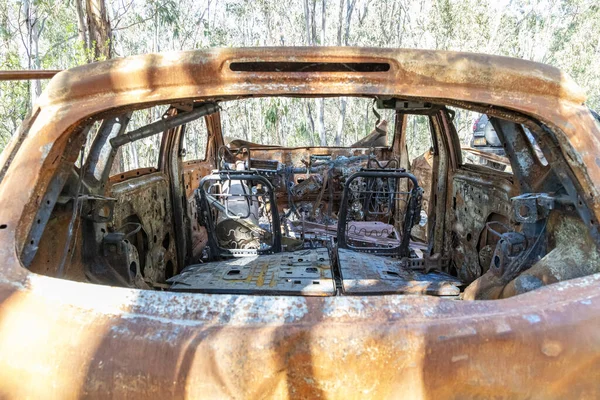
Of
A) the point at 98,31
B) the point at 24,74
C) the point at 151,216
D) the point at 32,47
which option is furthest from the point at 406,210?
the point at 32,47

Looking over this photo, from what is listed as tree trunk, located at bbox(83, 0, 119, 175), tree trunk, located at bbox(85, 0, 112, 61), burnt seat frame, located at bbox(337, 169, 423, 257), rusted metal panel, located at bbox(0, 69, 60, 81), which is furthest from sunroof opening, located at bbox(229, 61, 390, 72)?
tree trunk, located at bbox(85, 0, 112, 61)

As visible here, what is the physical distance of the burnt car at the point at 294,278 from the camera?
90cm

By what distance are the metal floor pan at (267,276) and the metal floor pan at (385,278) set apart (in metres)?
0.14

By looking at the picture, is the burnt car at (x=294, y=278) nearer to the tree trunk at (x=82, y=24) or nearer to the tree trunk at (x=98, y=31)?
the tree trunk at (x=98, y=31)

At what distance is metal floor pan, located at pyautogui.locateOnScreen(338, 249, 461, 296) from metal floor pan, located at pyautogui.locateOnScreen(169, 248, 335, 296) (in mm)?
143

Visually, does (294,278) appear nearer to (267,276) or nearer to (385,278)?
(267,276)

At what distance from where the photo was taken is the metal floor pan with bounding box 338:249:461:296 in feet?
8.31

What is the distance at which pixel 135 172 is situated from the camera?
3033 millimetres

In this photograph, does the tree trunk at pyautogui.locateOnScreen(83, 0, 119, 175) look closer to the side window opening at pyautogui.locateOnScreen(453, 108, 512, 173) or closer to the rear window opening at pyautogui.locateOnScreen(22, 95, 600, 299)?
the rear window opening at pyautogui.locateOnScreen(22, 95, 600, 299)

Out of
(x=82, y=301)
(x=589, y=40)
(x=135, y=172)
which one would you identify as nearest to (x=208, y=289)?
(x=135, y=172)

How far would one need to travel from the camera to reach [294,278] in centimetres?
276

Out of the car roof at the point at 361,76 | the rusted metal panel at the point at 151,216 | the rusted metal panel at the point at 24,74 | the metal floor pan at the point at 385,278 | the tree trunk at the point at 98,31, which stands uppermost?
the tree trunk at the point at 98,31

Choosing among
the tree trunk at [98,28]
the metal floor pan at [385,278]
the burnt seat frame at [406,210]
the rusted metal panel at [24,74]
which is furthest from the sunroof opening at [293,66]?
the tree trunk at [98,28]

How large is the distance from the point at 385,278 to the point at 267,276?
85 cm
